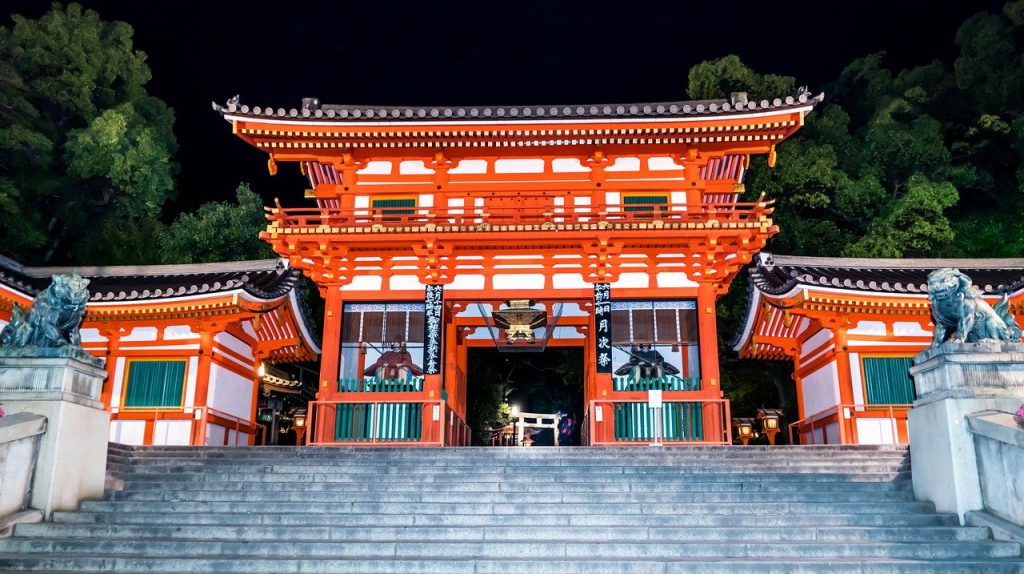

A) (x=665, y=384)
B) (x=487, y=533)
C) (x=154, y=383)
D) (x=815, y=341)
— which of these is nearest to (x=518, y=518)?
(x=487, y=533)

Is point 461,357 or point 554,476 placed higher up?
point 461,357

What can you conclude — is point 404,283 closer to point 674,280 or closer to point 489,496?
Answer: point 674,280

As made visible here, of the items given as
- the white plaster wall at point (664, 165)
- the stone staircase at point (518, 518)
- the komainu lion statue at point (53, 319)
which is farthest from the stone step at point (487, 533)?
the white plaster wall at point (664, 165)

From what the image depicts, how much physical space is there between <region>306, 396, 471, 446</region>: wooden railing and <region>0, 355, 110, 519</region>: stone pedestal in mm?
6217

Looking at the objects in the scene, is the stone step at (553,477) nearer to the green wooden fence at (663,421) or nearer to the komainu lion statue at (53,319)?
the komainu lion statue at (53,319)

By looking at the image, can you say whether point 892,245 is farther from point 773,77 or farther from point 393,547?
point 393,547

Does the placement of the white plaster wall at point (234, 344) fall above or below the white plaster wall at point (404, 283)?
below

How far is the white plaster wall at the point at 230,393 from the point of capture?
17391mm

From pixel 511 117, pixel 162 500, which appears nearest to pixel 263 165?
pixel 511 117

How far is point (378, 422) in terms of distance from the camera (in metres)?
15.5

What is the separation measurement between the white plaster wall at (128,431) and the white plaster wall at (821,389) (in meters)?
15.4

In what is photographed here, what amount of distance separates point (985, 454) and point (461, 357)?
14.0 metres

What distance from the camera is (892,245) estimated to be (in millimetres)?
24984

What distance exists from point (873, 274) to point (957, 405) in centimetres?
1117
